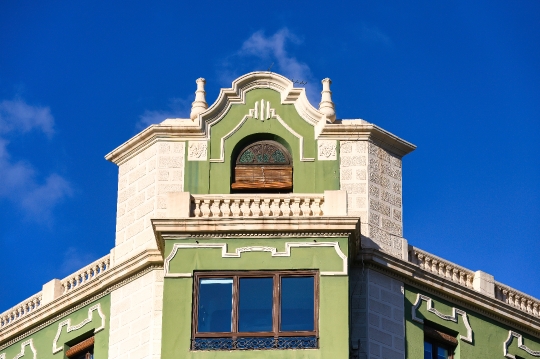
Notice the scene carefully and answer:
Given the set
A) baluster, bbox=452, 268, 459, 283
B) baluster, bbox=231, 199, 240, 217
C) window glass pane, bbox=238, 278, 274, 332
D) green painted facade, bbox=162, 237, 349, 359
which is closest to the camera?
green painted facade, bbox=162, 237, 349, 359

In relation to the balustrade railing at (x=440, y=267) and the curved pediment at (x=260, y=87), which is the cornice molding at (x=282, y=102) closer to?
the curved pediment at (x=260, y=87)

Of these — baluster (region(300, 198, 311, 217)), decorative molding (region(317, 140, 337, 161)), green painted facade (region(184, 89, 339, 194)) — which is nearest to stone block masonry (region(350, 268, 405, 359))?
baluster (region(300, 198, 311, 217))

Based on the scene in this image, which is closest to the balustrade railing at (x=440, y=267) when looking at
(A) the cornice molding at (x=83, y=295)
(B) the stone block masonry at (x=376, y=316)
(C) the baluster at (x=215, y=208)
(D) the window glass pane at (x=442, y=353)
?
(B) the stone block masonry at (x=376, y=316)

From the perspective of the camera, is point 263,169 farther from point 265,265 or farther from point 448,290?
point 448,290

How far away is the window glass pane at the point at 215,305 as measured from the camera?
4678cm

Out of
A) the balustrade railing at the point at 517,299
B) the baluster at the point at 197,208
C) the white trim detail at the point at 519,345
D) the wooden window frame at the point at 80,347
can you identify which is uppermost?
the baluster at the point at 197,208

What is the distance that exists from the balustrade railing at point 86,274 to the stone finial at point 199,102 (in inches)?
190

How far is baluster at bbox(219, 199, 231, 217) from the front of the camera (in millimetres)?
48562

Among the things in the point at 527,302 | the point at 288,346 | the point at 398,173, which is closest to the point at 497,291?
the point at 527,302

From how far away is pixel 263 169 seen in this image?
5097 cm

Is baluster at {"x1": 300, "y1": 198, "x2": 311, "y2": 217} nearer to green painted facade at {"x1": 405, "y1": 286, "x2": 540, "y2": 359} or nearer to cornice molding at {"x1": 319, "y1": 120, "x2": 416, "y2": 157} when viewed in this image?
cornice molding at {"x1": 319, "y1": 120, "x2": 416, "y2": 157}

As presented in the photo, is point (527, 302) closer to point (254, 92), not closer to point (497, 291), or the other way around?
point (497, 291)

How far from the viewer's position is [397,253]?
5016 centimetres

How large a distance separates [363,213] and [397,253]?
4.87ft
